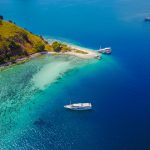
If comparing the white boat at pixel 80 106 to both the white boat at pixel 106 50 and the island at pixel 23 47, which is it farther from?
the white boat at pixel 106 50

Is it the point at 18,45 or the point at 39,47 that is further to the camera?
the point at 39,47

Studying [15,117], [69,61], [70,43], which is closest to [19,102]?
[15,117]

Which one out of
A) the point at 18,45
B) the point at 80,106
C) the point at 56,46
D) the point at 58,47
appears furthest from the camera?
the point at 56,46

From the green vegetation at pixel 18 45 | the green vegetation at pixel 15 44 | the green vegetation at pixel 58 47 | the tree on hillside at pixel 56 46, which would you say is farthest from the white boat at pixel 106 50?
the green vegetation at pixel 15 44

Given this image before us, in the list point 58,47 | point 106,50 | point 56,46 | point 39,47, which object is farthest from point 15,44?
point 106,50

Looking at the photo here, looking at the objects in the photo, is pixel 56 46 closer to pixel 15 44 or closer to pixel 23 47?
pixel 23 47

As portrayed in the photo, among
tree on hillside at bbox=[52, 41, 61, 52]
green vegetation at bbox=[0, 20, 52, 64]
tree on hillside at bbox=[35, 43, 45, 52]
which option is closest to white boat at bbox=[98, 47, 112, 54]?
tree on hillside at bbox=[52, 41, 61, 52]

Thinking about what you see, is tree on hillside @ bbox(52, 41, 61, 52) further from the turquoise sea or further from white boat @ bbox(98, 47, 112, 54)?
white boat @ bbox(98, 47, 112, 54)
